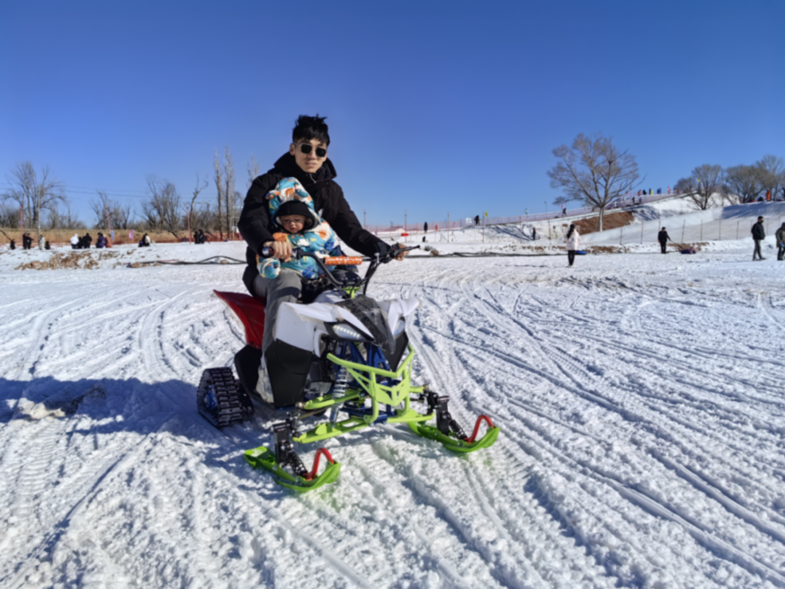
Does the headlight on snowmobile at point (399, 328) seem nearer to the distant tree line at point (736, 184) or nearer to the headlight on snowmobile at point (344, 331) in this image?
the headlight on snowmobile at point (344, 331)

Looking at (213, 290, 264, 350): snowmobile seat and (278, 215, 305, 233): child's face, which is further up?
(278, 215, 305, 233): child's face

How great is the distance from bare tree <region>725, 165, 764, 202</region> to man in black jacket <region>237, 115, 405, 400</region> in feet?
259

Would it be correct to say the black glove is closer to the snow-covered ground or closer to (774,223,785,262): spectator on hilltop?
the snow-covered ground

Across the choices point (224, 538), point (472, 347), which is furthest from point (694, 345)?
point (224, 538)

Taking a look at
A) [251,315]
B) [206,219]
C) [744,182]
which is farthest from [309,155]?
[744,182]

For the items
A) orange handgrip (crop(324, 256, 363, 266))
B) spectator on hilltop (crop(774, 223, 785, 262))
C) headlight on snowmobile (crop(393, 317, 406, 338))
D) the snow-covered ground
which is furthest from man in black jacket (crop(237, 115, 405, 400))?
spectator on hilltop (crop(774, 223, 785, 262))

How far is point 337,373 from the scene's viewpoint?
2967 mm

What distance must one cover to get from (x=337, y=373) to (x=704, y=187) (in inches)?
2938

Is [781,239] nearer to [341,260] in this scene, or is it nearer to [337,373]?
[341,260]

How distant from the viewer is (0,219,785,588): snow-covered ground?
6.43 ft

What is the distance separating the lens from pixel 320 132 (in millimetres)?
3451

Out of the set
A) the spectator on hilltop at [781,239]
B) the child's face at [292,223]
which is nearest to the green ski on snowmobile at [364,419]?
the child's face at [292,223]

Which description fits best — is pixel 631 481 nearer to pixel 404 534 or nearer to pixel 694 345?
pixel 404 534

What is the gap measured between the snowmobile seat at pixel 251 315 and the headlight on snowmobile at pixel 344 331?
0.88 metres
